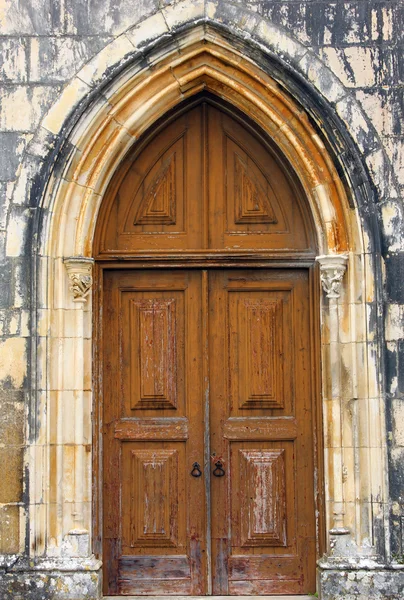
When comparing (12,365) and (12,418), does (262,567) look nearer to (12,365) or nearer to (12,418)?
(12,418)

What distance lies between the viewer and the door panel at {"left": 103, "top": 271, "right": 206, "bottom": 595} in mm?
6125

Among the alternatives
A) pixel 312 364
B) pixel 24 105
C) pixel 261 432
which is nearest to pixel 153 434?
pixel 261 432

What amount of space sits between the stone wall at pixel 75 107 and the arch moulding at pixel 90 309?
0.10 m

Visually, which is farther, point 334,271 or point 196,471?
point 196,471

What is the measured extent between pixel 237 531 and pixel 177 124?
2981mm

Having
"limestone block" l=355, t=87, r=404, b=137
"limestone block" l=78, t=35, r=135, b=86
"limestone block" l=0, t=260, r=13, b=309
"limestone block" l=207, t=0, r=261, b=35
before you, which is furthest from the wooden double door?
"limestone block" l=207, t=0, r=261, b=35

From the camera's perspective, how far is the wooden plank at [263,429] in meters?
6.16

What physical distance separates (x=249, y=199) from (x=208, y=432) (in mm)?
1716

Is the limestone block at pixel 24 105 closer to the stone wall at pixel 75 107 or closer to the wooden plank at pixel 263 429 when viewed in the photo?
the stone wall at pixel 75 107

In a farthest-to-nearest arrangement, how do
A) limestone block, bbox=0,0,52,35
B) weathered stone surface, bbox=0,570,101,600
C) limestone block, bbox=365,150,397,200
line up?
limestone block, bbox=0,0,52,35, limestone block, bbox=365,150,397,200, weathered stone surface, bbox=0,570,101,600

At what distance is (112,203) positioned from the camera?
6.27 meters

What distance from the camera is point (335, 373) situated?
591 cm

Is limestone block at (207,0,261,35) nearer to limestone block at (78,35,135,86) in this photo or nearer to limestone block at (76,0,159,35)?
limestone block at (76,0,159,35)

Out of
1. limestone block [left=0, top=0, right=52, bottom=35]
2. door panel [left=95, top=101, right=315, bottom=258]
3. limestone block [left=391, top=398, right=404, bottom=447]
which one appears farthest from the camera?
door panel [left=95, top=101, right=315, bottom=258]
